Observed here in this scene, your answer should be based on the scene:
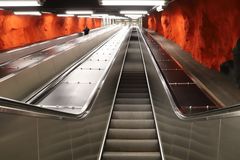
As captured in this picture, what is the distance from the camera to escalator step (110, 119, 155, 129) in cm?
Result: 715

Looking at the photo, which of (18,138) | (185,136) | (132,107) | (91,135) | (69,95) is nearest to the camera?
(18,138)

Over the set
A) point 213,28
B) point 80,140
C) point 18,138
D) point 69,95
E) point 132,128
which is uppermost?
point 213,28

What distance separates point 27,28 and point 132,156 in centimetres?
1768

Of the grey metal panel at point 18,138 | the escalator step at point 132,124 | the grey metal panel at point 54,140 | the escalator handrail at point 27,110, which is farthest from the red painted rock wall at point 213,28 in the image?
the grey metal panel at point 18,138

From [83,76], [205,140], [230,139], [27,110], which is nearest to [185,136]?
[205,140]

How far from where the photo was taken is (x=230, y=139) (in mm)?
2631

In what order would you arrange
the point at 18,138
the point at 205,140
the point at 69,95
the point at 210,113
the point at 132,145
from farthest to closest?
the point at 69,95 < the point at 132,145 < the point at 205,140 < the point at 210,113 < the point at 18,138

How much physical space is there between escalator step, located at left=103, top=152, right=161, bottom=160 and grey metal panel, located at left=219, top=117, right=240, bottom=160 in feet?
9.78

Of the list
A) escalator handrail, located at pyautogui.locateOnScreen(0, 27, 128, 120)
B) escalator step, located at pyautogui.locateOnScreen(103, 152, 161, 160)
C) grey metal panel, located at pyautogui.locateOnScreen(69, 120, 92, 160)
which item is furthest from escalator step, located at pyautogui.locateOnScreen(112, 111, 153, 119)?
escalator handrail, located at pyautogui.locateOnScreen(0, 27, 128, 120)

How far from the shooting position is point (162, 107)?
630cm

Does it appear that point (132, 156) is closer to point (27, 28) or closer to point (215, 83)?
point (215, 83)

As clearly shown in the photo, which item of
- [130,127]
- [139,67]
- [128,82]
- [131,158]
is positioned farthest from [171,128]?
[139,67]

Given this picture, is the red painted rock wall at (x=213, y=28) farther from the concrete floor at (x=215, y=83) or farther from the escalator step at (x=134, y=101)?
the escalator step at (x=134, y=101)

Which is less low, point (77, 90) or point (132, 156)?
point (77, 90)
